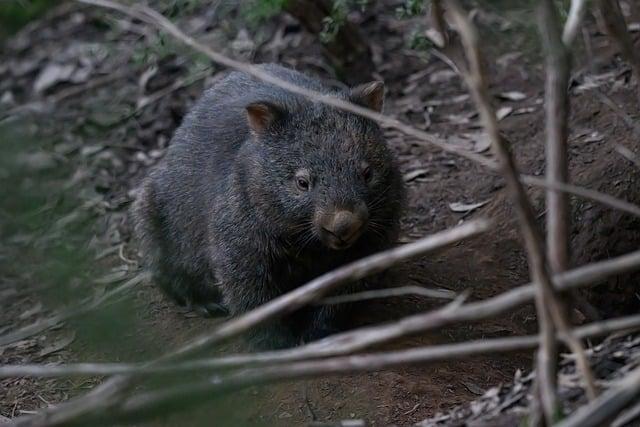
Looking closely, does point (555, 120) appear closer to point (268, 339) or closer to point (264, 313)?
point (264, 313)

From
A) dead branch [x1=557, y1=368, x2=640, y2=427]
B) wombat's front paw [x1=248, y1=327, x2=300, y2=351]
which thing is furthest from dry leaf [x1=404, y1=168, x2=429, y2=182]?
dead branch [x1=557, y1=368, x2=640, y2=427]

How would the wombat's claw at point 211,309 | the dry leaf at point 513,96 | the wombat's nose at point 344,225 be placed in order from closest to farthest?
the wombat's nose at point 344,225 → the wombat's claw at point 211,309 → the dry leaf at point 513,96

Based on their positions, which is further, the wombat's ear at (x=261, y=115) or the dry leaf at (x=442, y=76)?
the dry leaf at (x=442, y=76)

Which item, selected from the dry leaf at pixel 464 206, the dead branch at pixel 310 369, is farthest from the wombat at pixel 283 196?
the dead branch at pixel 310 369

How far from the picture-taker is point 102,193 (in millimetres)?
Answer: 8320

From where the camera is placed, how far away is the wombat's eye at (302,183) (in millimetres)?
5266

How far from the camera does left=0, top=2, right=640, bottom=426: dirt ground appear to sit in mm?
5031

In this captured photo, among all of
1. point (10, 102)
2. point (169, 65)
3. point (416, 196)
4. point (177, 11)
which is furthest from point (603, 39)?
point (10, 102)

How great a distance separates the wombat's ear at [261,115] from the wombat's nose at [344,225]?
0.78m

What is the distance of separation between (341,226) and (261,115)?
929 mm

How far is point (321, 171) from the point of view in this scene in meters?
5.23

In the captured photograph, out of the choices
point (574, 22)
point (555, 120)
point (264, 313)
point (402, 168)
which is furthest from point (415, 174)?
point (264, 313)

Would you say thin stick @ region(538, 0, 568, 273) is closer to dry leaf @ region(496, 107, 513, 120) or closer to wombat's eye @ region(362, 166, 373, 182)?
wombat's eye @ region(362, 166, 373, 182)

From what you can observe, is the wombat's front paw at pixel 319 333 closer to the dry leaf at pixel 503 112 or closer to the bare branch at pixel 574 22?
the dry leaf at pixel 503 112
